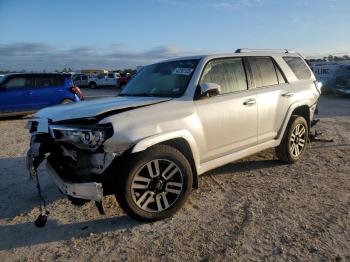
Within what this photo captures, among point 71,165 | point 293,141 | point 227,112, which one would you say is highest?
point 227,112

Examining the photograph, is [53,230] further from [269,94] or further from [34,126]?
[269,94]

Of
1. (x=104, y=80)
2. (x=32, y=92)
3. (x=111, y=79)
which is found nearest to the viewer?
(x=32, y=92)

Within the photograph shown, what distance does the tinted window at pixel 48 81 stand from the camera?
43.5 ft

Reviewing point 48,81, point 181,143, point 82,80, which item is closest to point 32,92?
point 48,81

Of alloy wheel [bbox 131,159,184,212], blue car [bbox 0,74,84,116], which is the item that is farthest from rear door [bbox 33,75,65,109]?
alloy wheel [bbox 131,159,184,212]

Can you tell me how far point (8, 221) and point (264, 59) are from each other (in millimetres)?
4235

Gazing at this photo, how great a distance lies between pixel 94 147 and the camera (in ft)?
11.7

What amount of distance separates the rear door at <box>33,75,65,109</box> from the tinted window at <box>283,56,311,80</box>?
944cm

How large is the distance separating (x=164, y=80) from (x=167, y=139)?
4.10 feet

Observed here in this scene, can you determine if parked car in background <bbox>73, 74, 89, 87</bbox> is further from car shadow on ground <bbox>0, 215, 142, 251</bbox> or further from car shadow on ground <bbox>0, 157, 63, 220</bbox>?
car shadow on ground <bbox>0, 215, 142, 251</bbox>

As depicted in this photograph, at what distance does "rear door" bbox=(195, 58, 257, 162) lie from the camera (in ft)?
14.4

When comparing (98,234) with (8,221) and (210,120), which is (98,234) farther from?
(210,120)

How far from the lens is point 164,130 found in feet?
12.7

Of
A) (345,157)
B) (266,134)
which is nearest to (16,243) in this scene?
(266,134)
